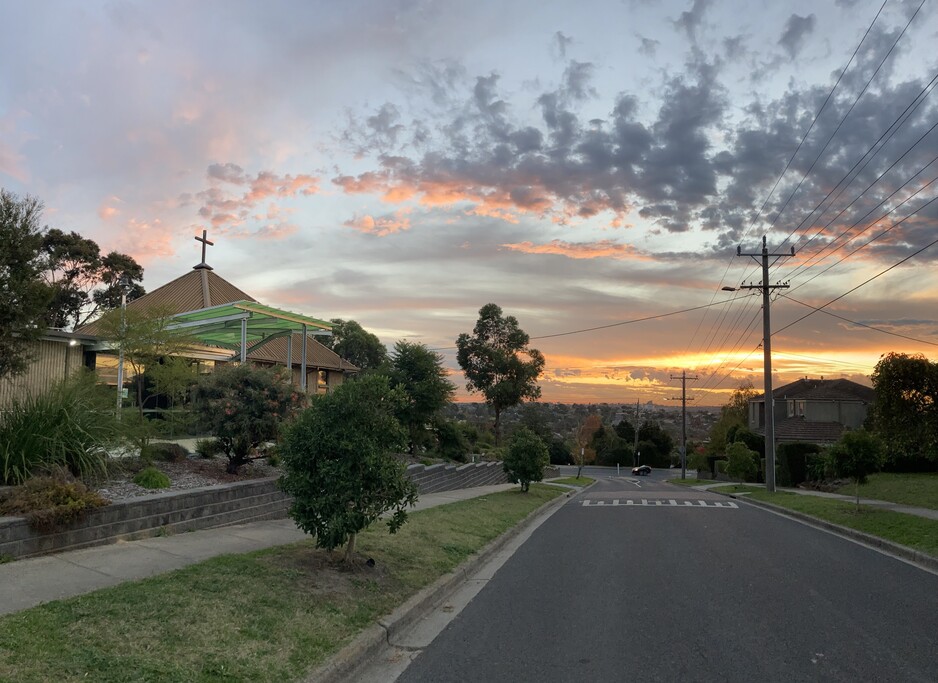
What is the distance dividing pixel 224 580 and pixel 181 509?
3.35 meters

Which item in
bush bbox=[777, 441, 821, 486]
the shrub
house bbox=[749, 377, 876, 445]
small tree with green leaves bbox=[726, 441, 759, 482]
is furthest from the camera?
house bbox=[749, 377, 876, 445]

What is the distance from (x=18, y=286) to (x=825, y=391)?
52.5m

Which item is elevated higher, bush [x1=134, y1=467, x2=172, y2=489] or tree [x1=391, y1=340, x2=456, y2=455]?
tree [x1=391, y1=340, x2=456, y2=455]

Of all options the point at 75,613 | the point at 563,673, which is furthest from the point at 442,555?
the point at 75,613

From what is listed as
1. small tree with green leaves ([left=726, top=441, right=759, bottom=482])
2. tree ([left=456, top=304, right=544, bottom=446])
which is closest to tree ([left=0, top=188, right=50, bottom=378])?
small tree with green leaves ([left=726, top=441, right=759, bottom=482])

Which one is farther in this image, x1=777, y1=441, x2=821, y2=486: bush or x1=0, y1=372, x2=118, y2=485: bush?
x1=777, y1=441, x2=821, y2=486: bush

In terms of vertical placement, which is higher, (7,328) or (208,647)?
(7,328)

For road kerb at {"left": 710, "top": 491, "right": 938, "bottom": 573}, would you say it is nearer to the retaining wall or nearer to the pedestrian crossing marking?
the pedestrian crossing marking

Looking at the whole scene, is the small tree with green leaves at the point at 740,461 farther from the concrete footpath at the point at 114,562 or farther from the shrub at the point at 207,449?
the concrete footpath at the point at 114,562

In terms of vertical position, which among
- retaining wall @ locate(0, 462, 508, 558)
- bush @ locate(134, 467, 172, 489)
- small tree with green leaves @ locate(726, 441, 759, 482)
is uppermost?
bush @ locate(134, 467, 172, 489)

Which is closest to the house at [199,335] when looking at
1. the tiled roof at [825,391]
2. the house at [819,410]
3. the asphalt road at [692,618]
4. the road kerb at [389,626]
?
the road kerb at [389,626]

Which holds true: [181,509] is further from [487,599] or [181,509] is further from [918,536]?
[918,536]

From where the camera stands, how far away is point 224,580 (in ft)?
22.7

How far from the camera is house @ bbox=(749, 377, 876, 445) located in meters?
47.2
